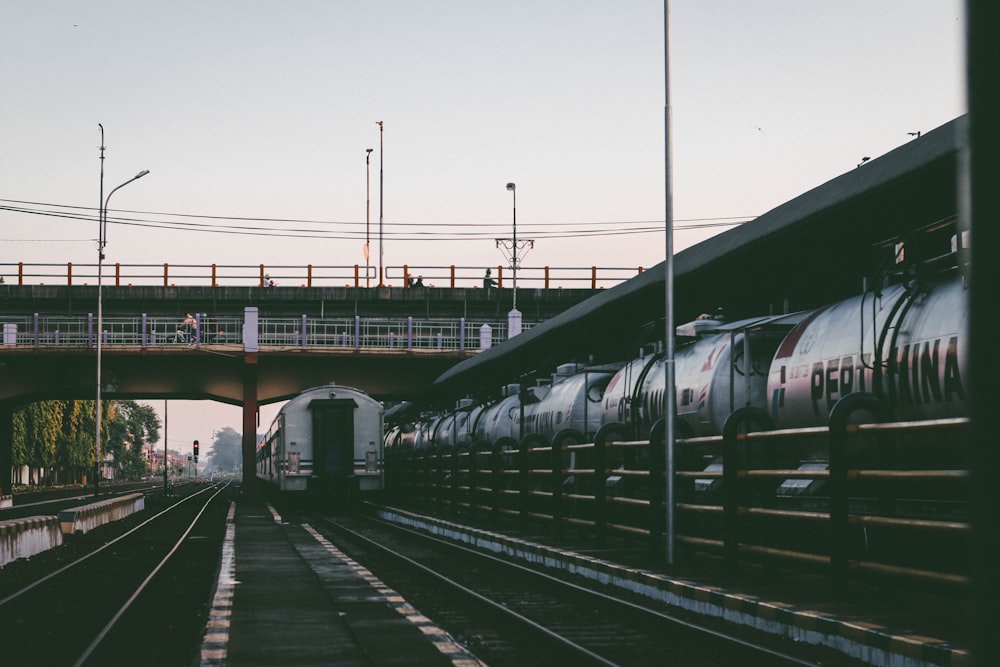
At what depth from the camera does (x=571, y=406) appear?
22406mm

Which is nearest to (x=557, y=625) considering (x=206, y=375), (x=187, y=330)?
(x=206, y=375)

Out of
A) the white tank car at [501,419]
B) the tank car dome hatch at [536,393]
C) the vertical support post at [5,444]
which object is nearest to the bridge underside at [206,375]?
the vertical support post at [5,444]

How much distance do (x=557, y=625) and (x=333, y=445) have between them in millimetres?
28192

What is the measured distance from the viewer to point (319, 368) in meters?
52.4

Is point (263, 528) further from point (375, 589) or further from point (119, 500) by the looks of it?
point (375, 589)

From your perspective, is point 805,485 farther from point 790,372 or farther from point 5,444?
point 5,444

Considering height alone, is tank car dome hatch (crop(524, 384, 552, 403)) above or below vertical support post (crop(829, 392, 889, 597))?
above

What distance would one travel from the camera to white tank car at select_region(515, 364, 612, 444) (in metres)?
21.4

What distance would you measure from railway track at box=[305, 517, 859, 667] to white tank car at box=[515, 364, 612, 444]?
3.51 m

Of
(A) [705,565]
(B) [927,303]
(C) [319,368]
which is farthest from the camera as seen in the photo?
(C) [319,368]

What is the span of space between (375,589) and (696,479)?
4.39 m

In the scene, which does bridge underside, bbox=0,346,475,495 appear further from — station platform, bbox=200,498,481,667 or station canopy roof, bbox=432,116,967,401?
station platform, bbox=200,498,481,667

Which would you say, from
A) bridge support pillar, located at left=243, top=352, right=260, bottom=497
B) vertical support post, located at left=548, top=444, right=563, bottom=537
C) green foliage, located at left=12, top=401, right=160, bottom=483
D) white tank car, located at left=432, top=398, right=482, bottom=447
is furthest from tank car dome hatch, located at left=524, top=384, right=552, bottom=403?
green foliage, located at left=12, top=401, right=160, bottom=483

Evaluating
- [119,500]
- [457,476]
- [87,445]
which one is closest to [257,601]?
[457,476]
